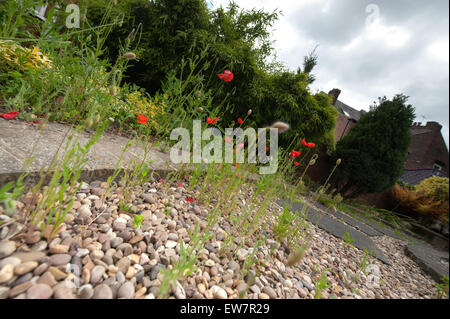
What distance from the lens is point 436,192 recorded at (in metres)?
7.46

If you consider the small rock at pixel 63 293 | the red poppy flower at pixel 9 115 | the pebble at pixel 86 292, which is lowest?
the pebble at pixel 86 292

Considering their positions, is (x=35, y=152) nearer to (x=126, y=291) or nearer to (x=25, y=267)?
(x=25, y=267)

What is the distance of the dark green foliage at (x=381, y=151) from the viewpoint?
25.8ft

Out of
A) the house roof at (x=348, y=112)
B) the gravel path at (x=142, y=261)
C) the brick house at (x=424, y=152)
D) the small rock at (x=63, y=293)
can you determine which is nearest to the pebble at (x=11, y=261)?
the gravel path at (x=142, y=261)

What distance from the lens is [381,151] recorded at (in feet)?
25.9

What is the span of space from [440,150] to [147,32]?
955 inches

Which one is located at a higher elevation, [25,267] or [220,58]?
[220,58]

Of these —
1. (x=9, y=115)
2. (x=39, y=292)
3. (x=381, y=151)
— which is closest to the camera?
(x=39, y=292)

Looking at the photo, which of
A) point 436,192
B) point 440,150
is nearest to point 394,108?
point 436,192

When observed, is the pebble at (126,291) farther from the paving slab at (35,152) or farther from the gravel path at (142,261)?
the paving slab at (35,152)

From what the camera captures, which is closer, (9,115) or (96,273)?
(96,273)

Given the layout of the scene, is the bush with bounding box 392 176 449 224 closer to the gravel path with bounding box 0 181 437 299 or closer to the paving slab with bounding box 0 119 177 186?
the gravel path with bounding box 0 181 437 299

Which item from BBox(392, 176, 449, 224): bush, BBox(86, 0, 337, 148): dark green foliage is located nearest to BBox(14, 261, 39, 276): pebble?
BBox(86, 0, 337, 148): dark green foliage

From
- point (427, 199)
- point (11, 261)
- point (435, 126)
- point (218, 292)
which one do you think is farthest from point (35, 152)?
point (435, 126)
